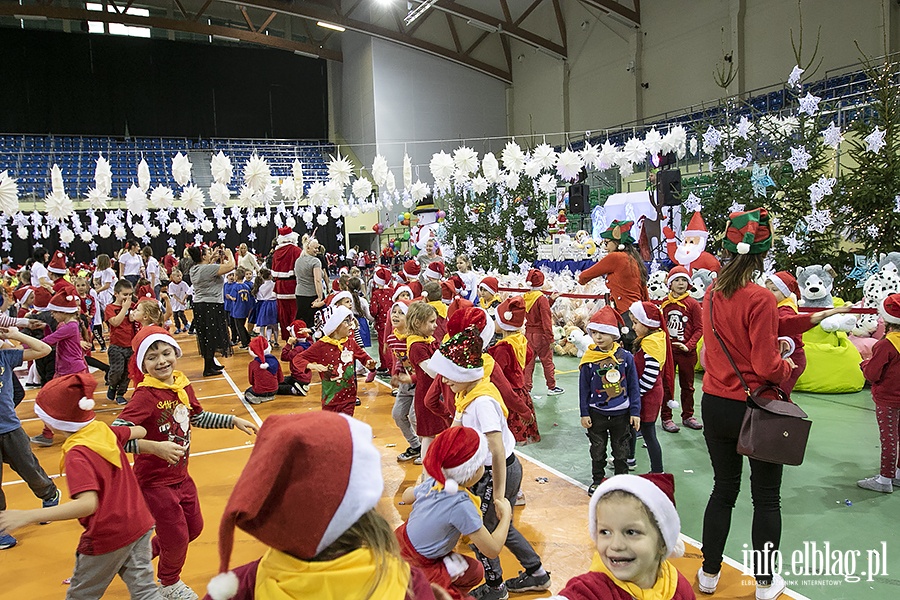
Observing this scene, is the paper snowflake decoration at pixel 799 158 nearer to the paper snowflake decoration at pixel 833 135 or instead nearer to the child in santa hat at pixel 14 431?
the paper snowflake decoration at pixel 833 135

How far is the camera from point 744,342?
8.80ft

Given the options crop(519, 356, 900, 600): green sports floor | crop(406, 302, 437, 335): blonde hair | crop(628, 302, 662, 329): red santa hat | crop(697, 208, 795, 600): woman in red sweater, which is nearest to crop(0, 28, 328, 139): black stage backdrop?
crop(519, 356, 900, 600): green sports floor

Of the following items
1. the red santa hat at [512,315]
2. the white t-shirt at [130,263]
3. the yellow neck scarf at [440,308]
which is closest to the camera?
the red santa hat at [512,315]

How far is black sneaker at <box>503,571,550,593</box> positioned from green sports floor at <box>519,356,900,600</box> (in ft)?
3.24

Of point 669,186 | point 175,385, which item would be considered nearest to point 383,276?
point 669,186

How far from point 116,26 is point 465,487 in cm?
2712

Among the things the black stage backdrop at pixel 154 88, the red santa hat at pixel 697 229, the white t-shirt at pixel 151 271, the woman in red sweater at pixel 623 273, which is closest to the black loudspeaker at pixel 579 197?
the red santa hat at pixel 697 229

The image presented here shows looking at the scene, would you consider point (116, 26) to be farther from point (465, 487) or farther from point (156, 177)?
point (465, 487)

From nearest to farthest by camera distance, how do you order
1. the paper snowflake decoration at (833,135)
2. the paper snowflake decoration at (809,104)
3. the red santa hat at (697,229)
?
the paper snowflake decoration at (833,135)
the paper snowflake decoration at (809,104)
the red santa hat at (697,229)

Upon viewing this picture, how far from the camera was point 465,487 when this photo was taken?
7.49 feet

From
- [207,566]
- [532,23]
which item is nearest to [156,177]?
[532,23]

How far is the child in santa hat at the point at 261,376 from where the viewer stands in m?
7.20

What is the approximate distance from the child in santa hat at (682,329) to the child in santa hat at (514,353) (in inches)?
47.4

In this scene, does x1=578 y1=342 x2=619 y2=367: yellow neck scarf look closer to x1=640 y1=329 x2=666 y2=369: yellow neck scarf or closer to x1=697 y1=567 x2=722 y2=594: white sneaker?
x1=640 y1=329 x2=666 y2=369: yellow neck scarf
